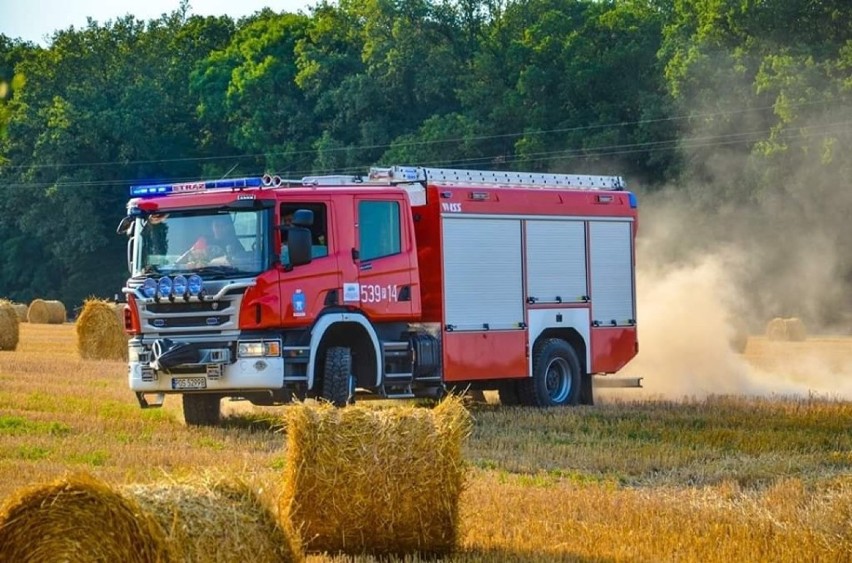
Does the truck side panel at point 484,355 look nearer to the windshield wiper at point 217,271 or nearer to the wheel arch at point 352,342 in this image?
the wheel arch at point 352,342

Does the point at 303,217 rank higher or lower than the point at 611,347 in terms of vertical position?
higher

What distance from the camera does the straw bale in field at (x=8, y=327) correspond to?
36.5 metres

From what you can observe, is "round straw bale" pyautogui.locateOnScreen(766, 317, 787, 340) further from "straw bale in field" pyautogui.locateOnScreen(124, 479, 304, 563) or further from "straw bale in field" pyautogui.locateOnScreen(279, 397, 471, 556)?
"straw bale in field" pyautogui.locateOnScreen(124, 479, 304, 563)

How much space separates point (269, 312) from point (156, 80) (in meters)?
70.1

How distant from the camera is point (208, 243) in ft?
60.0

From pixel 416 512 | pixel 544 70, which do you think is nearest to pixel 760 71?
pixel 544 70

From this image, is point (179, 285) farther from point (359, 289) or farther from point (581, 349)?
point (581, 349)

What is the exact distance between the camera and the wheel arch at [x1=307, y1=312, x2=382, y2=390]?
60.5ft

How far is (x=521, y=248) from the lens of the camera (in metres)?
21.5

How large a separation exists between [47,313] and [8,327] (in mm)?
21320

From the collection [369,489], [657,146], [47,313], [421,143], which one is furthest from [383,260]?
[421,143]

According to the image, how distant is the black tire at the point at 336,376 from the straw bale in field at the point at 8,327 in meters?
19.7

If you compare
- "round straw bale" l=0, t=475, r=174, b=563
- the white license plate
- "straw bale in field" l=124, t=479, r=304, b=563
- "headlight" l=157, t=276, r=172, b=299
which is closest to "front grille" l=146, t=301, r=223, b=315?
"headlight" l=157, t=276, r=172, b=299

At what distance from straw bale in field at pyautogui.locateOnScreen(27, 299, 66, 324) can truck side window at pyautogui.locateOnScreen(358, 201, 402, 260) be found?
4019 centimetres
